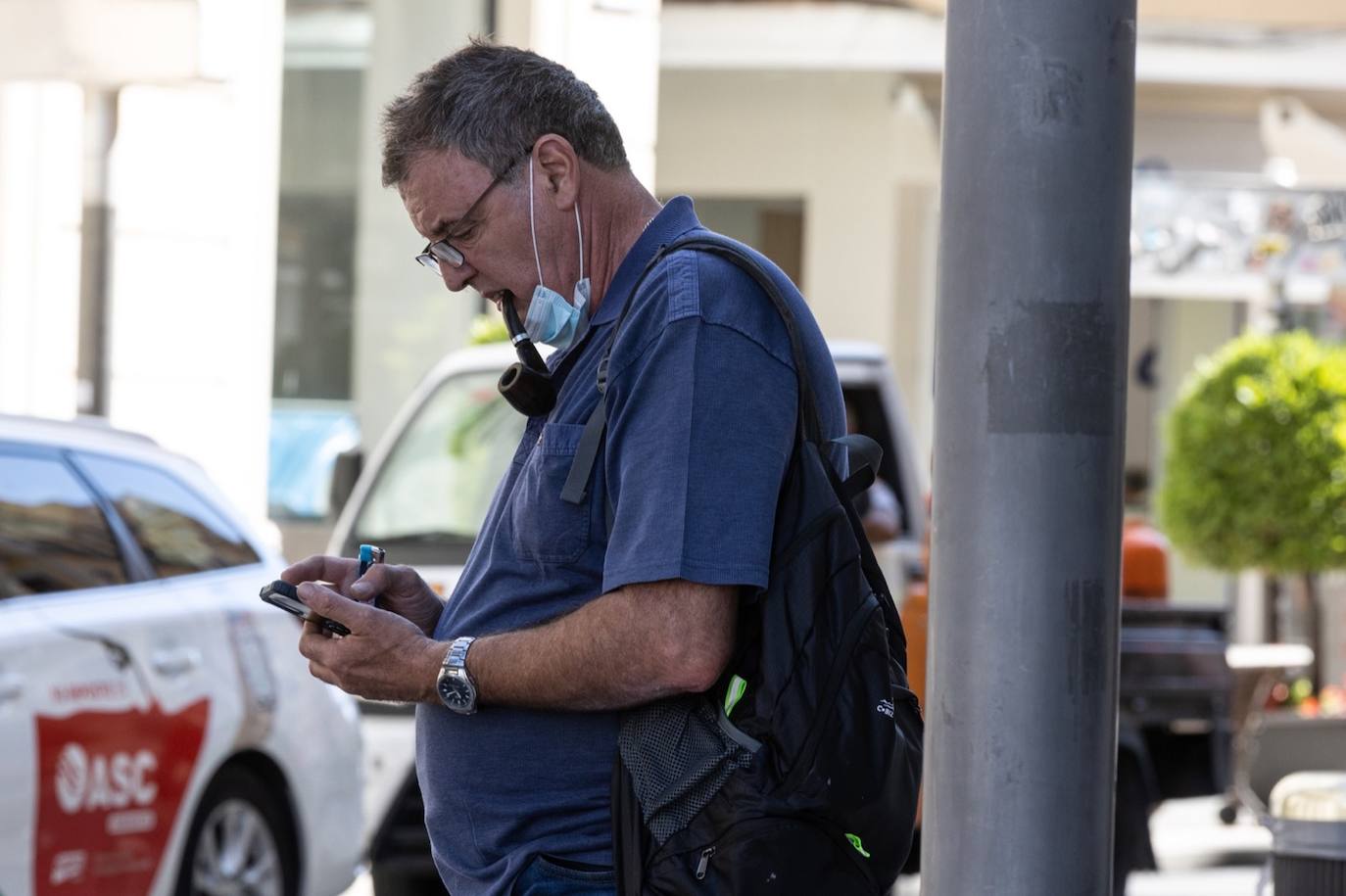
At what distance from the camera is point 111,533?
6.35 m

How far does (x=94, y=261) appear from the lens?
14.3 metres

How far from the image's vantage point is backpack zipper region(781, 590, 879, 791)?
2.40m

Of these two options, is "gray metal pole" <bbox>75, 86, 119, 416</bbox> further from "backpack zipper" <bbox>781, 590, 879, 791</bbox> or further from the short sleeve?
"backpack zipper" <bbox>781, 590, 879, 791</bbox>

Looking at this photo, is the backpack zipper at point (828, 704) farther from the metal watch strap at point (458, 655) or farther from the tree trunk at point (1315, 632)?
the tree trunk at point (1315, 632)

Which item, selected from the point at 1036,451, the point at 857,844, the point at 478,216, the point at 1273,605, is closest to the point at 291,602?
the point at 478,216

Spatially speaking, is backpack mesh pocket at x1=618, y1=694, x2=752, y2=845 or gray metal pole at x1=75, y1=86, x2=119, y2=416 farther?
gray metal pole at x1=75, y1=86, x2=119, y2=416

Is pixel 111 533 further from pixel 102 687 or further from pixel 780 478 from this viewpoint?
pixel 780 478

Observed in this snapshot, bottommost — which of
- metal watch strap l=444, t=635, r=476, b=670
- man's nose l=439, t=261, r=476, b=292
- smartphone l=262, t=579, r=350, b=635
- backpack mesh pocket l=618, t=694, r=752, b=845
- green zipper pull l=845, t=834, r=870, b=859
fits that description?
green zipper pull l=845, t=834, r=870, b=859

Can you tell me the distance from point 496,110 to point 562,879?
0.89 m

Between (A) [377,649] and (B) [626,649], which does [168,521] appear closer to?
(A) [377,649]

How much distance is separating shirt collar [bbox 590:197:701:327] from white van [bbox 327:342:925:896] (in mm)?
5369

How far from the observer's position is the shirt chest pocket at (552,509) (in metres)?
2.51

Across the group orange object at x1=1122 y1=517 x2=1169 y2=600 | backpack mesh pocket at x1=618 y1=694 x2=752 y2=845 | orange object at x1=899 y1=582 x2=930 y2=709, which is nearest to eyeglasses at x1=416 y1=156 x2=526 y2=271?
backpack mesh pocket at x1=618 y1=694 x2=752 y2=845

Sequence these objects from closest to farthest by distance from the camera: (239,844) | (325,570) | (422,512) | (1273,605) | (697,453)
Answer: (697,453)
(325,570)
(239,844)
(422,512)
(1273,605)
